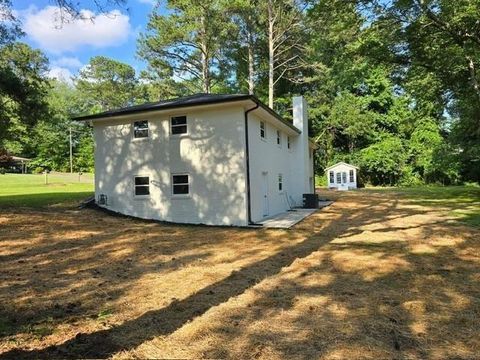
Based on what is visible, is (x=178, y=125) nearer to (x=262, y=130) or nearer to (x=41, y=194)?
(x=262, y=130)

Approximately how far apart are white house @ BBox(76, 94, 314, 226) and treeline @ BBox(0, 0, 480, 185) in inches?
164

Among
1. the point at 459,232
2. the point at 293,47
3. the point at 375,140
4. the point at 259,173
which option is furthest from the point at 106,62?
the point at 459,232

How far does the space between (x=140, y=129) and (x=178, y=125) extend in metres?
1.80

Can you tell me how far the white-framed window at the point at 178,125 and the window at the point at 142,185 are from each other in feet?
7.20

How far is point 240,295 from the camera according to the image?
5895 mm

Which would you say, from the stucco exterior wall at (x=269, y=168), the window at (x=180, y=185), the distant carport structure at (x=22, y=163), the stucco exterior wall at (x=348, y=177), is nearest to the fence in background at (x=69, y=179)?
the distant carport structure at (x=22, y=163)

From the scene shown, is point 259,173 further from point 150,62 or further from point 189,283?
point 150,62

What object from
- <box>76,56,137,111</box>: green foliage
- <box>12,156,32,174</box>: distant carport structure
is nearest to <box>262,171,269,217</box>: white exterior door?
<box>76,56,137,111</box>: green foliage

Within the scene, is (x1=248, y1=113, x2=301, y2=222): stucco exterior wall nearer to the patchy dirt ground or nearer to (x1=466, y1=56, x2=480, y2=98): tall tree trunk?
the patchy dirt ground

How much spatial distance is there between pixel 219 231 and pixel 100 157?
22.4ft

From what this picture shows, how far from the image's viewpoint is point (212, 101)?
1355 centimetres

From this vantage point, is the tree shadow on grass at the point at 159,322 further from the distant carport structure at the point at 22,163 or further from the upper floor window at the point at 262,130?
the distant carport structure at the point at 22,163

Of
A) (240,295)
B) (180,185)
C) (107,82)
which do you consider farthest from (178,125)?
(107,82)

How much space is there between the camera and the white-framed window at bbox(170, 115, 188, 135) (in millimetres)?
14791
